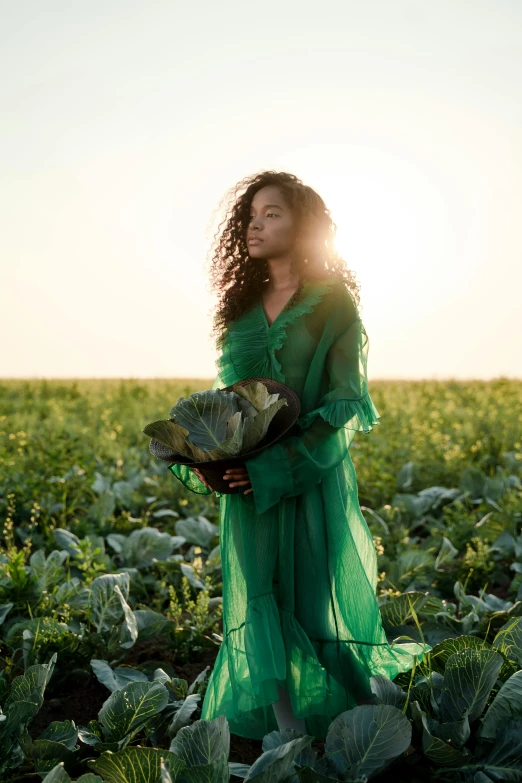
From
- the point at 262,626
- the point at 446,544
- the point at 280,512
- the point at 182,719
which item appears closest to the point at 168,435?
the point at 280,512

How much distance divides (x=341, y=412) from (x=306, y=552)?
49cm

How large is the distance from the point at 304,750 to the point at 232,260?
1682mm

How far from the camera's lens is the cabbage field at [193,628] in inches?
88.6

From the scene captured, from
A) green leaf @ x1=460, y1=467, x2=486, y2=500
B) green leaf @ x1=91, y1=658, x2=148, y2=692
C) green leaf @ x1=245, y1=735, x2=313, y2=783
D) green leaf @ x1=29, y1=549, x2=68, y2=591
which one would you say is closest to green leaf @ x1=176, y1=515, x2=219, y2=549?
green leaf @ x1=29, y1=549, x2=68, y2=591

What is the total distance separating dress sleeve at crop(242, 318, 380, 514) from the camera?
93.0 inches

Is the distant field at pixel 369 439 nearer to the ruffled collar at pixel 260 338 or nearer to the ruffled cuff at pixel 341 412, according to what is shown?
the ruffled collar at pixel 260 338

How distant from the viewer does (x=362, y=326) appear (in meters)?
2.64

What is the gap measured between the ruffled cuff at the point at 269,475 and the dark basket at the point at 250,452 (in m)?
0.03

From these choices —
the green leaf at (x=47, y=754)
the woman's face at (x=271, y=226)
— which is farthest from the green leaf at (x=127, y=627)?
the woman's face at (x=271, y=226)

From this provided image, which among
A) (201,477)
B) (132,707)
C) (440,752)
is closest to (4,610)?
(132,707)

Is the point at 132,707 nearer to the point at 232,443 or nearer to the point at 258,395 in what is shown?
the point at 232,443

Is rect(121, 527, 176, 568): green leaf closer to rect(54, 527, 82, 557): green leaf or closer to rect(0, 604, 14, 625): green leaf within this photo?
rect(54, 527, 82, 557): green leaf

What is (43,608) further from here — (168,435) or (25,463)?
(25,463)

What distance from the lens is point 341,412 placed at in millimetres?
2475
